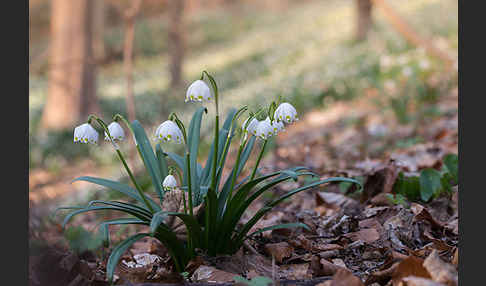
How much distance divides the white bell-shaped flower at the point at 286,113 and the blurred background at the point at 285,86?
2.63 ft

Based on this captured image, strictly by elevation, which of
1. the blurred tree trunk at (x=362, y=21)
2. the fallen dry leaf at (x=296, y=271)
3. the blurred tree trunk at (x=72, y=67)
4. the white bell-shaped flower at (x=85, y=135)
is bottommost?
the fallen dry leaf at (x=296, y=271)

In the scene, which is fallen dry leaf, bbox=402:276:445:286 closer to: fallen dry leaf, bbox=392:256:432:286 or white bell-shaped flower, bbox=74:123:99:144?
fallen dry leaf, bbox=392:256:432:286

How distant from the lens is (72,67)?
29.2ft

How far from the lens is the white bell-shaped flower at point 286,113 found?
153cm

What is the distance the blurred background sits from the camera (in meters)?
4.55

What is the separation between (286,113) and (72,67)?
27.1ft

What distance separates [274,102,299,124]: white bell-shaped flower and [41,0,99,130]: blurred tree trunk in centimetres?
798

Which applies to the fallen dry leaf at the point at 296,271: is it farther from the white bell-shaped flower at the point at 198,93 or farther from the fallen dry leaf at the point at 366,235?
the white bell-shaped flower at the point at 198,93

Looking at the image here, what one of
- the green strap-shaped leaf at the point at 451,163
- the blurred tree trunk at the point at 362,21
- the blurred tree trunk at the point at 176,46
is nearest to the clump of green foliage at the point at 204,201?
the green strap-shaped leaf at the point at 451,163

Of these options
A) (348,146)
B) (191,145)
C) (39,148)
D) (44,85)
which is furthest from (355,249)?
(44,85)

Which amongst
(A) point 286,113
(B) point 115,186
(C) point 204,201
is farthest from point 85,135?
(A) point 286,113

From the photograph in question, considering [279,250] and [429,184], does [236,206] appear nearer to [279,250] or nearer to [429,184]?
[279,250]

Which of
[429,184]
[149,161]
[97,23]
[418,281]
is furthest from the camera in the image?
[97,23]

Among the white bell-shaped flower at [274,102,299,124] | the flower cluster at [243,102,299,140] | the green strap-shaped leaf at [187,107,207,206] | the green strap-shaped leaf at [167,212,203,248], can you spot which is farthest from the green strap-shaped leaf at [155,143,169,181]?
the white bell-shaped flower at [274,102,299,124]
